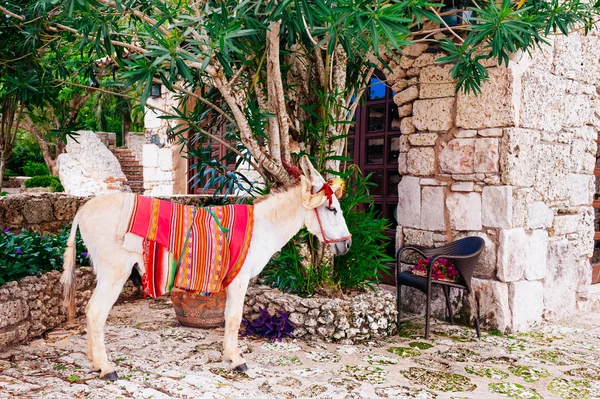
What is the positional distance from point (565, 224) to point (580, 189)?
0.53 metres

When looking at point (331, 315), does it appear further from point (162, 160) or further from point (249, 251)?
point (162, 160)

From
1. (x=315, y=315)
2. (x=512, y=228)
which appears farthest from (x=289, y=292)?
(x=512, y=228)

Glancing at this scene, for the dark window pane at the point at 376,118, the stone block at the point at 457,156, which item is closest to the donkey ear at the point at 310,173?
the stone block at the point at 457,156

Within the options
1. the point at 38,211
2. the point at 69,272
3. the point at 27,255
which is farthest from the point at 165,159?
the point at 69,272

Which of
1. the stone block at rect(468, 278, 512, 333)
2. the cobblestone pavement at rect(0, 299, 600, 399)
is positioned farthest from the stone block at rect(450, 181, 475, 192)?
the cobblestone pavement at rect(0, 299, 600, 399)

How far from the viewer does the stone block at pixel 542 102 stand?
4.61m

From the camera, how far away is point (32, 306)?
12.9ft

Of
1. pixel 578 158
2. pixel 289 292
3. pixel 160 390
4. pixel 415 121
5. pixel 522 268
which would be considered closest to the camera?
pixel 160 390

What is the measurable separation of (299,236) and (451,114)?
1.86 metres

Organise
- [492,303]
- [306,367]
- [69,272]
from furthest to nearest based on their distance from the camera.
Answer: [492,303] → [306,367] → [69,272]

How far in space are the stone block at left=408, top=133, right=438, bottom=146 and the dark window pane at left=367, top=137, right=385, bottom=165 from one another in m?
0.67

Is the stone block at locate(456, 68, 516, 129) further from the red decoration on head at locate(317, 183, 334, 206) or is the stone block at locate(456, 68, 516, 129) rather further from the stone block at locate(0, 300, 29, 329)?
the stone block at locate(0, 300, 29, 329)

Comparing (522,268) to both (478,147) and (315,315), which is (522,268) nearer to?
(478,147)

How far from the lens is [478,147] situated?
4637mm
